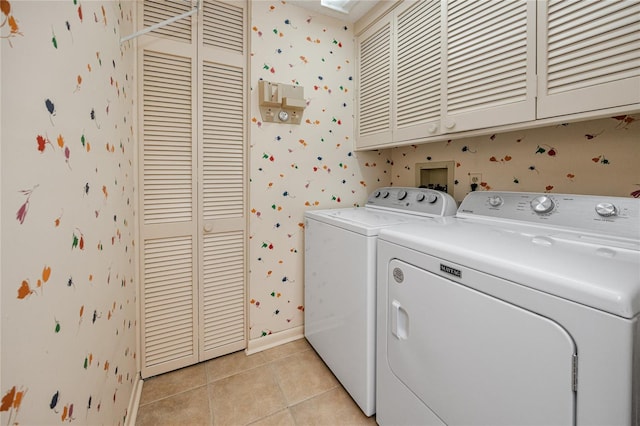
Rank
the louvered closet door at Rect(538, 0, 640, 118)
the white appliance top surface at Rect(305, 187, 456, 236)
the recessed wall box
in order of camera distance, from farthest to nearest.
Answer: the recessed wall box, the white appliance top surface at Rect(305, 187, 456, 236), the louvered closet door at Rect(538, 0, 640, 118)

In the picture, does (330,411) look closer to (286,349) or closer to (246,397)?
(246,397)

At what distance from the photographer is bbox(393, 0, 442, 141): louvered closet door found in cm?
149

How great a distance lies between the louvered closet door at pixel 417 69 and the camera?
149 cm

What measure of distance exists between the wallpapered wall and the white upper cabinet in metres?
1.51

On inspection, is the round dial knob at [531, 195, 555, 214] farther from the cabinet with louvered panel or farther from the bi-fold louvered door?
the bi-fold louvered door

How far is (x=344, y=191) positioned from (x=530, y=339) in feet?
5.33

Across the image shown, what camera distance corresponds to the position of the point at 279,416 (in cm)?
140

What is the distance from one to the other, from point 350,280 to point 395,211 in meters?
0.66

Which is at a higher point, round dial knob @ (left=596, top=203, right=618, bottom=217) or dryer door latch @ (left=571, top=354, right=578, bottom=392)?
round dial knob @ (left=596, top=203, right=618, bottom=217)

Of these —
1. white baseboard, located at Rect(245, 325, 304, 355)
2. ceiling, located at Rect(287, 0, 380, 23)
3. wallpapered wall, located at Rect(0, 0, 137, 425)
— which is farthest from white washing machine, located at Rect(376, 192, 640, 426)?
ceiling, located at Rect(287, 0, 380, 23)

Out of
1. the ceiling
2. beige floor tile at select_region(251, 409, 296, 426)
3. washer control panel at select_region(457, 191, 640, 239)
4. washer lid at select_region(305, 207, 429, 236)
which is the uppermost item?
the ceiling

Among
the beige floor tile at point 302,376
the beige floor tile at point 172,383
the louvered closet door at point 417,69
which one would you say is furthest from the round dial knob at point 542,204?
the beige floor tile at point 172,383

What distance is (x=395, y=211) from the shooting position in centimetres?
184

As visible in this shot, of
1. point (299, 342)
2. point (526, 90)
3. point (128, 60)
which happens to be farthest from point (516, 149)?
point (128, 60)
